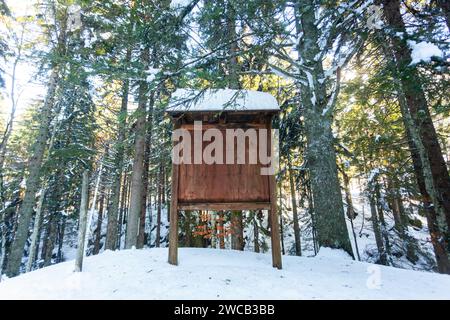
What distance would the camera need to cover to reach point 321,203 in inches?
233

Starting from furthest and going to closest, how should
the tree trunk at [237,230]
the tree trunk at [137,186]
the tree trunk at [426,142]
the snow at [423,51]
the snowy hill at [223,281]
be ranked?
the tree trunk at [137,186]
the tree trunk at [237,230]
the tree trunk at [426,142]
the snow at [423,51]
the snowy hill at [223,281]

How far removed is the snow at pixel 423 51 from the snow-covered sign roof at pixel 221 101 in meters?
2.91

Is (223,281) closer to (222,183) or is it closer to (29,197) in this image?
(222,183)

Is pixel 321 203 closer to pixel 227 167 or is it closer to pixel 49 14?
pixel 227 167

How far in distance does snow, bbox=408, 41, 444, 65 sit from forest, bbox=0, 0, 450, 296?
2cm

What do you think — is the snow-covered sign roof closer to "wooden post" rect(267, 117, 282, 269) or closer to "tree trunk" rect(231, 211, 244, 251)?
"wooden post" rect(267, 117, 282, 269)

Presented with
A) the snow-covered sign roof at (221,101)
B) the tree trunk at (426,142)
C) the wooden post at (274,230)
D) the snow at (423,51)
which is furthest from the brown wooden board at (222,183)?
the tree trunk at (426,142)

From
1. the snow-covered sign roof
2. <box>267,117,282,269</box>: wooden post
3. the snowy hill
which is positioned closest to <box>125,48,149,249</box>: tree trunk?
the snowy hill

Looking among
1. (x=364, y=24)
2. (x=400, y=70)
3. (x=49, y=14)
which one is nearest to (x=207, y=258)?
(x=400, y=70)

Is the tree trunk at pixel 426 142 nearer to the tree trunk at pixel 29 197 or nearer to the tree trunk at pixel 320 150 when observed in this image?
the tree trunk at pixel 320 150

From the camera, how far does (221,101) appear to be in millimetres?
5047

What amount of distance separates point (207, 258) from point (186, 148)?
2.46m

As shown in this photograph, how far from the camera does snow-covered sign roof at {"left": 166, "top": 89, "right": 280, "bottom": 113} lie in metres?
4.93

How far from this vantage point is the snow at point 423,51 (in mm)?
4676
